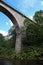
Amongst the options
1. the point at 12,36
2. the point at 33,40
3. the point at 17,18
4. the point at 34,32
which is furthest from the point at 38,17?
the point at 12,36

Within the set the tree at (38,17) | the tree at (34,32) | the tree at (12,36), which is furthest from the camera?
the tree at (12,36)

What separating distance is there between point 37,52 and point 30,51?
133 cm

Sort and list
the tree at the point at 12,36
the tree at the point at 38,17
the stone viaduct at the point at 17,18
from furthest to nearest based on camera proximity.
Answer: the tree at the point at 12,36 → the tree at the point at 38,17 → the stone viaduct at the point at 17,18

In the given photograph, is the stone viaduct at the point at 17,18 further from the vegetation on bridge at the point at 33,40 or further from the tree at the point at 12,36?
the tree at the point at 12,36

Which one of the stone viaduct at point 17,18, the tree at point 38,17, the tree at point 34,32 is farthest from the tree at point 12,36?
the tree at point 38,17

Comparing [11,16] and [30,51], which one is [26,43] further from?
[11,16]

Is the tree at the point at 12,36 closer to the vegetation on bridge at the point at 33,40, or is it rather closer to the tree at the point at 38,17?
the vegetation on bridge at the point at 33,40

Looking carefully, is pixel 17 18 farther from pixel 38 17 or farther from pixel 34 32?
pixel 34 32

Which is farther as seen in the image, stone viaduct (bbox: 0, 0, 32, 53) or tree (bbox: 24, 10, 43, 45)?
stone viaduct (bbox: 0, 0, 32, 53)

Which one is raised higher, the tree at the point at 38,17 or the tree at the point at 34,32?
the tree at the point at 38,17

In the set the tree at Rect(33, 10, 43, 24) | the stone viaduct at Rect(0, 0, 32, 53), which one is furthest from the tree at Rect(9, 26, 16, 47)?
the tree at Rect(33, 10, 43, 24)

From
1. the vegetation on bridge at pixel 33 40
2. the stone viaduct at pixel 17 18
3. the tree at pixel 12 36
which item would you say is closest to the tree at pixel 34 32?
the vegetation on bridge at pixel 33 40

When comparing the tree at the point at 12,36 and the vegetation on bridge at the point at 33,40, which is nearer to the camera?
the vegetation on bridge at the point at 33,40

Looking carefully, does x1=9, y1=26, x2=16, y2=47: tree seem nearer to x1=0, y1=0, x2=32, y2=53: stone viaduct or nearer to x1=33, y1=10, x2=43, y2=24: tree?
x1=0, y1=0, x2=32, y2=53: stone viaduct
